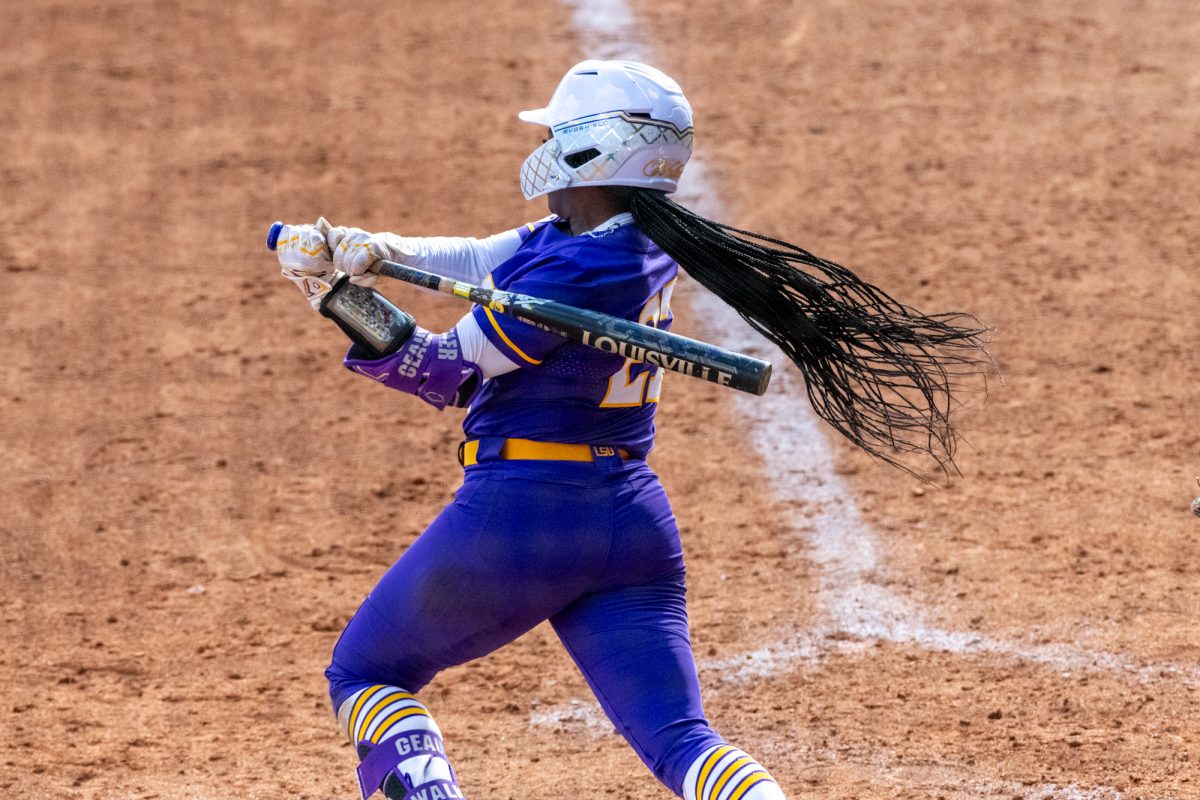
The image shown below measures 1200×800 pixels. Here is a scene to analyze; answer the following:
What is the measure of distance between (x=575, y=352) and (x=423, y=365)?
33 centimetres

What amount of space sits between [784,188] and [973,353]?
6.45 ft

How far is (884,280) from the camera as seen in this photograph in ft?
24.9

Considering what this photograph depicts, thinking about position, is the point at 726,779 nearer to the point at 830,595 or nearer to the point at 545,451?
the point at 545,451

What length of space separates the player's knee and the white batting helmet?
1259 millimetres

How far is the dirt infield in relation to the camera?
4.67 m

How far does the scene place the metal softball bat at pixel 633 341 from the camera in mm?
3170

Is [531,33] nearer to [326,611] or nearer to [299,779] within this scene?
[326,611]

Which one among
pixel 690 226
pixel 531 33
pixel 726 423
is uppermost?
pixel 531 33

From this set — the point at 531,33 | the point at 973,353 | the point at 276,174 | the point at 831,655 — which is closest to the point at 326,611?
the point at 831,655

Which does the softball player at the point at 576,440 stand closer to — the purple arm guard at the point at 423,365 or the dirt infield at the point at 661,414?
the purple arm guard at the point at 423,365

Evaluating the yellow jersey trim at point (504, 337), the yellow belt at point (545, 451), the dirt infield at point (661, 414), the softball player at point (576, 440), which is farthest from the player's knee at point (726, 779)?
the dirt infield at point (661, 414)

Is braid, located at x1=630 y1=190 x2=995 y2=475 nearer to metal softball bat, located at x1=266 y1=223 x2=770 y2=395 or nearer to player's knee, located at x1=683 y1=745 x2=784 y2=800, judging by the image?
metal softball bat, located at x1=266 y1=223 x2=770 y2=395

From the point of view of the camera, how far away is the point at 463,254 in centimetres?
377

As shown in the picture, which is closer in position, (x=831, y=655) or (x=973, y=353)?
(x=831, y=655)
